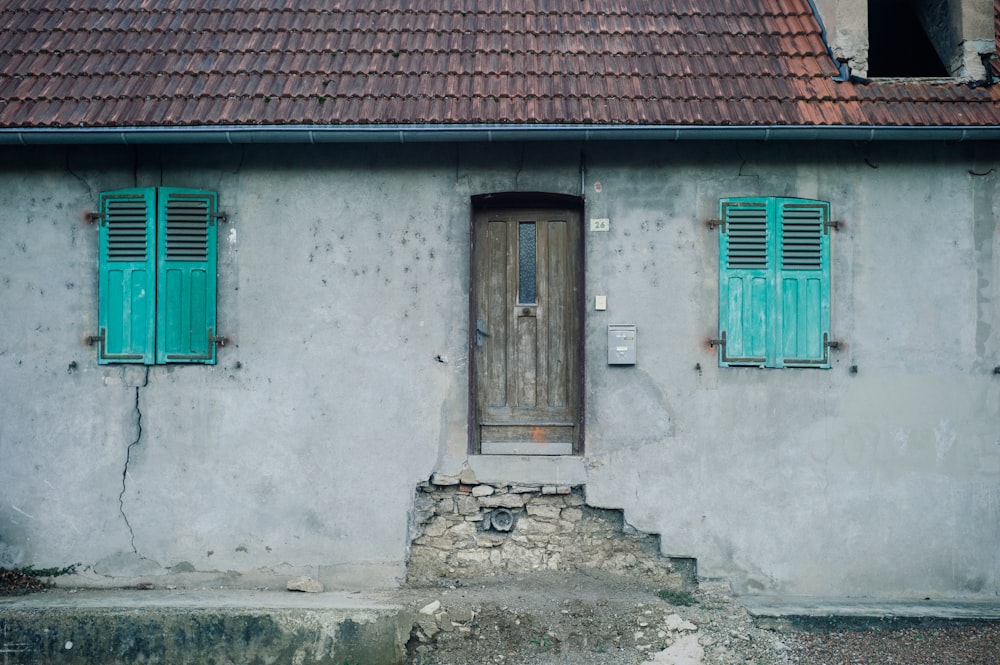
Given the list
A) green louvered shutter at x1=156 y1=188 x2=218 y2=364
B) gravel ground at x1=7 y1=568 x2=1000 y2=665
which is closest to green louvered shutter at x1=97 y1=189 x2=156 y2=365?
green louvered shutter at x1=156 y1=188 x2=218 y2=364

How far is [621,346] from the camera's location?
23.8 ft

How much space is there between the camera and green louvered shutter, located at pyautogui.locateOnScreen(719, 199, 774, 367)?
7.31 m

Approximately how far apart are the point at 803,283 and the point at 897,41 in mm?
2876

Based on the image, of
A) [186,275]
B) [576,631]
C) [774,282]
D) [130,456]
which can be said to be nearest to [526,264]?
[774,282]

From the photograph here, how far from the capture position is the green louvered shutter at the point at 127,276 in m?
7.37

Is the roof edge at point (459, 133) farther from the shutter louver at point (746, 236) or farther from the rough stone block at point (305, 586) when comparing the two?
the rough stone block at point (305, 586)

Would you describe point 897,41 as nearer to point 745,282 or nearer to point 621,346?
point 745,282

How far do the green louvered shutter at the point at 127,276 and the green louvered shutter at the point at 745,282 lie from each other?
4650 mm

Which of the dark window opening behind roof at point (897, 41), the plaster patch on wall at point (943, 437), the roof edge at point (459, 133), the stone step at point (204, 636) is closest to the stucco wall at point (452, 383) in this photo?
the plaster patch on wall at point (943, 437)

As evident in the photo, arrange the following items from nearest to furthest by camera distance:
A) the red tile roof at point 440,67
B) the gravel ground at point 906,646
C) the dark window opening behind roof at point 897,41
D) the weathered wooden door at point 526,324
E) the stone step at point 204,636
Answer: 1. the gravel ground at point 906,646
2. the stone step at point 204,636
3. the red tile roof at point 440,67
4. the weathered wooden door at point 526,324
5. the dark window opening behind roof at point 897,41

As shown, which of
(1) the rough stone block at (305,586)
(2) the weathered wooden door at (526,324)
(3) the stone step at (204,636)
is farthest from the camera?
(2) the weathered wooden door at (526,324)

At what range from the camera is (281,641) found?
6508 mm

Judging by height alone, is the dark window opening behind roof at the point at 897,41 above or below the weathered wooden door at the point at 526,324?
above

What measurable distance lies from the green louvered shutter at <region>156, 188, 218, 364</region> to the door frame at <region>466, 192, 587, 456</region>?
6.88ft
